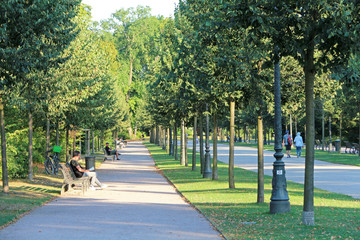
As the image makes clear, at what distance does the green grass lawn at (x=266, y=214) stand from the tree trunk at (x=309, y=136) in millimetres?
333

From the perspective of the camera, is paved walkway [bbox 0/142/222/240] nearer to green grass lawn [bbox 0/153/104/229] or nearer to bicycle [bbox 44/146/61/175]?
green grass lawn [bbox 0/153/104/229]

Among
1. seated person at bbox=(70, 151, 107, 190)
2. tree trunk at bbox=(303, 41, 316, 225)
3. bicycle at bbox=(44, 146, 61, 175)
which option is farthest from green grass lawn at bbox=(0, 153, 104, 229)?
tree trunk at bbox=(303, 41, 316, 225)

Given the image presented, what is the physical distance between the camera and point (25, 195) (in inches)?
732

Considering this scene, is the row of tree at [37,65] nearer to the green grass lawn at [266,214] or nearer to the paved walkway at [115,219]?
the paved walkway at [115,219]

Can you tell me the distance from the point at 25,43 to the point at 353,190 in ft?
39.5

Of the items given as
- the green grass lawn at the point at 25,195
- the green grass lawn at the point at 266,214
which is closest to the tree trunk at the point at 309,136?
the green grass lawn at the point at 266,214

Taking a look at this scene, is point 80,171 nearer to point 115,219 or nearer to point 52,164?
point 115,219

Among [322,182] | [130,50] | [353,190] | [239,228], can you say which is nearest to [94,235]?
[239,228]

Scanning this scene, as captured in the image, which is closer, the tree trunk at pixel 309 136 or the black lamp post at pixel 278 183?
the tree trunk at pixel 309 136

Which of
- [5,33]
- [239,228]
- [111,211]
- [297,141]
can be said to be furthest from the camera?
[297,141]

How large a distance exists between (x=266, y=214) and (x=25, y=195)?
8242 millimetres

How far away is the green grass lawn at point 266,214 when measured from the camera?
35.4ft

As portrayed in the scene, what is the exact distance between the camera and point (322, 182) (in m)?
23.4

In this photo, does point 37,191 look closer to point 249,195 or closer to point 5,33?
point 249,195
